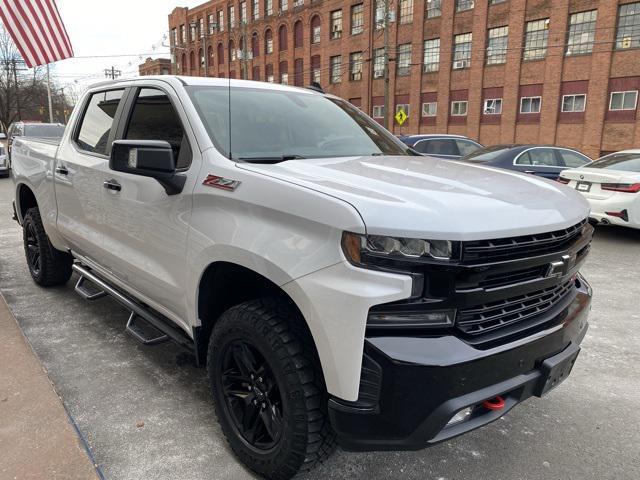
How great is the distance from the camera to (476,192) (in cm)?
216

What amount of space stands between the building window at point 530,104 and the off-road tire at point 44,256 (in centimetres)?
3072

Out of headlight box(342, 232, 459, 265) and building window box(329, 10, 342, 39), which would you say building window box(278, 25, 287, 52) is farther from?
headlight box(342, 232, 459, 265)

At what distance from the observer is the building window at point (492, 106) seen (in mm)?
32031

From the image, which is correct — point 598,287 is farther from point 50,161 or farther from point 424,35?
point 424,35

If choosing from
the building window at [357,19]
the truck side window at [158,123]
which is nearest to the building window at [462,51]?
the building window at [357,19]

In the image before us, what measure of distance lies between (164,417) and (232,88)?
2.06 meters

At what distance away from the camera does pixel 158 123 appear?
3.14m

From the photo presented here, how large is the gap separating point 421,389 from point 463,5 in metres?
36.1

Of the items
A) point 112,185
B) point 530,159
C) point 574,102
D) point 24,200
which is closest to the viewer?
point 112,185

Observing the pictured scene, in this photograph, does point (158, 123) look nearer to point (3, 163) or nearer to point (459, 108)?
point (3, 163)

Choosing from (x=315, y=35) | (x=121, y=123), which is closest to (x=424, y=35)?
(x=315, y=35)

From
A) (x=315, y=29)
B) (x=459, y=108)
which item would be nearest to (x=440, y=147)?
(x=459, y=108)

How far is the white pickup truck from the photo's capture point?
1.86 metres

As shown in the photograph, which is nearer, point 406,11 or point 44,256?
point 44,256
